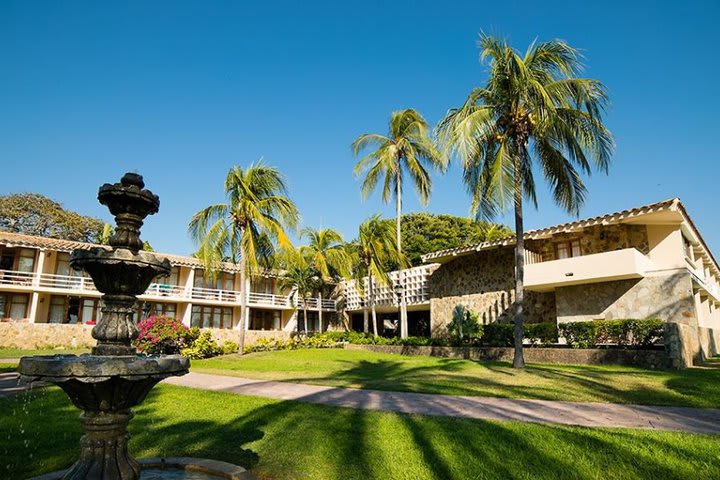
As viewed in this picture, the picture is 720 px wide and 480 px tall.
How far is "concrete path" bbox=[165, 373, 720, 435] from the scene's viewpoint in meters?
5.75

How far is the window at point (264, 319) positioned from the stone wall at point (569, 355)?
20041mm

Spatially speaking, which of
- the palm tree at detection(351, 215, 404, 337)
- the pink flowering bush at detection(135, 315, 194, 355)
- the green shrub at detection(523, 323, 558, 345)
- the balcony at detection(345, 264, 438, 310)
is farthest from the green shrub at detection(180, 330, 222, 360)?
the green shrub at detection(523, 323, 558, 345)

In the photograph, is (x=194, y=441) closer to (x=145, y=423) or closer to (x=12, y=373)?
(x=145, y=423)

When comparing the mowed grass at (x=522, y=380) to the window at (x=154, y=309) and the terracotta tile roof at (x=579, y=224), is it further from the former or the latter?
the window at (x=154, y=309)

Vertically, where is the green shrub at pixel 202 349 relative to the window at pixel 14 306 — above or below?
below

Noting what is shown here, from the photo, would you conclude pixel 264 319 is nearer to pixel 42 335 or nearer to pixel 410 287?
pixel 410 287

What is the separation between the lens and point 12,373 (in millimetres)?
11711

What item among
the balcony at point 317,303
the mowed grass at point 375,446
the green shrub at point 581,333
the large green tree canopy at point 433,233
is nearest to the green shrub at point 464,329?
the green shrub at point 581,333

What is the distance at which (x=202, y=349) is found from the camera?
18.1 meters

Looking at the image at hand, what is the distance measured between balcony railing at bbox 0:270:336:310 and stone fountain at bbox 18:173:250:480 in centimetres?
1618

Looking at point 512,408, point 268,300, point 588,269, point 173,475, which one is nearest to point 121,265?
point 173,475

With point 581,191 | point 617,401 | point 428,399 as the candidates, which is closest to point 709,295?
point 581,191

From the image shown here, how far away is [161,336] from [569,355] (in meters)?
14.6

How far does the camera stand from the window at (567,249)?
18.7 m
